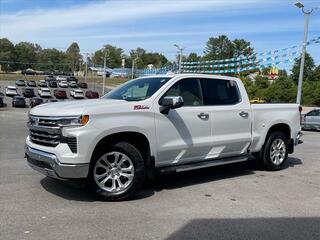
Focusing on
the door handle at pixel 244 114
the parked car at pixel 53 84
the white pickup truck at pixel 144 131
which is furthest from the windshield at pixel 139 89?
the parked car at pixel 53 84

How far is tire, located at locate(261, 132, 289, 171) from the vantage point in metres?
8.96

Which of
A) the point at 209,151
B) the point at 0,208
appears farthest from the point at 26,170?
the point at 209,151

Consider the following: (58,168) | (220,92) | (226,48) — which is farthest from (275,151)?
(226,48)

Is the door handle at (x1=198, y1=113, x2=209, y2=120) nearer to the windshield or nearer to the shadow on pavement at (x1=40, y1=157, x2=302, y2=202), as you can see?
the windshield

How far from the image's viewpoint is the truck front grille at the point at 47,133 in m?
6.18

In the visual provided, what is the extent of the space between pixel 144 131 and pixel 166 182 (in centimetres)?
143

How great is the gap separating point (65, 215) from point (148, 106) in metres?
2.05

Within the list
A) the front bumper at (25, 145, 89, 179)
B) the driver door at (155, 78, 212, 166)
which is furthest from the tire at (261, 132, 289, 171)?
the front bumper at (25, 145, 89, 179)

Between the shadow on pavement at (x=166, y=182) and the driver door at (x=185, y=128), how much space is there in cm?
52

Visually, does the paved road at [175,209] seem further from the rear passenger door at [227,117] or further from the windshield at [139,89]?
the windshield at [139,89]

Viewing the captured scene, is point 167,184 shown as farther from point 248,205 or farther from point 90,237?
point 90,237

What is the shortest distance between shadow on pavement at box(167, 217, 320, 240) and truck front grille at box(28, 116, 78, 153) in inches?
76.1

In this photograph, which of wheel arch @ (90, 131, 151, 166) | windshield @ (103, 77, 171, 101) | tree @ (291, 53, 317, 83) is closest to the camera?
wheel arch @ (90, 131, 151, 166)

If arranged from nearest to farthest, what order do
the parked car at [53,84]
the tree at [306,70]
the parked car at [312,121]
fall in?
the parked car at [312,121] → the tree at [306,70] → the parked car at [53,84]
